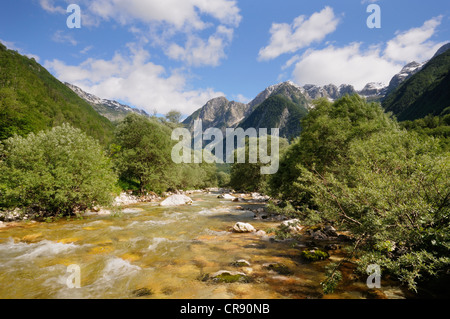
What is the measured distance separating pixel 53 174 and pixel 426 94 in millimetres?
210292

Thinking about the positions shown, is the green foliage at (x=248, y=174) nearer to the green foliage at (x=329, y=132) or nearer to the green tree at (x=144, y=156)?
the green foliage at (x=329, y=132)

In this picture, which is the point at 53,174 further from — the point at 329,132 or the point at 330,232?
the point at 329,132

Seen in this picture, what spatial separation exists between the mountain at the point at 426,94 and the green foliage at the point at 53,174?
554 feet

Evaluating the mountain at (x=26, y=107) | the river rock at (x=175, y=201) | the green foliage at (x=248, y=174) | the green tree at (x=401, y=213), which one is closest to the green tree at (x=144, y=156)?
the river rock at (x=175, y=201)

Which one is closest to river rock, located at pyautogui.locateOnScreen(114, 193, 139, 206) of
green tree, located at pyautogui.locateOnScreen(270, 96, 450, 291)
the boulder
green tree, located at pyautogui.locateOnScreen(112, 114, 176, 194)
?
green tree, located at pyautogui.locateOnScreen(112, 114, 176, 194)

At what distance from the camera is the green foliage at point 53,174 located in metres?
14.8

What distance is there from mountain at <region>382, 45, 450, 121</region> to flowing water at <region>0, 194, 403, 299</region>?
164077 mm

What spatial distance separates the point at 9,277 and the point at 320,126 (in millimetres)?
22723

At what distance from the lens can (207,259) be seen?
946 cm

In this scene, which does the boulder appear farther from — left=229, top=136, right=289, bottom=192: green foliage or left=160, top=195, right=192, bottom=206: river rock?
left=229, top=136, right=289, bottom=192: green foliage

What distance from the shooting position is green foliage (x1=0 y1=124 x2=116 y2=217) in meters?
14.8

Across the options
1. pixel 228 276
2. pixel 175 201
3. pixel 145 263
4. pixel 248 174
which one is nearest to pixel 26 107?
pixel 175 201
